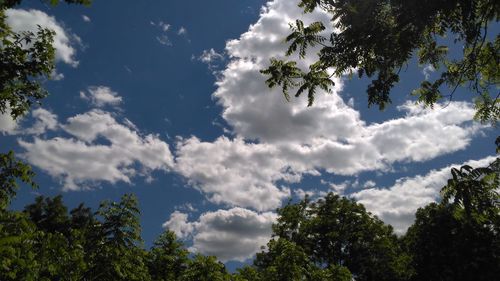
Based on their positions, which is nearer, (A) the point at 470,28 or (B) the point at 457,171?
(B) the point at 457,171

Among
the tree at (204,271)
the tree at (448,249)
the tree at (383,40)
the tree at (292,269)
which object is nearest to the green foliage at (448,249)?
the tree at (448,249)

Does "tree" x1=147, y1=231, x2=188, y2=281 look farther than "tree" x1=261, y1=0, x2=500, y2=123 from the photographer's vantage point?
Yes

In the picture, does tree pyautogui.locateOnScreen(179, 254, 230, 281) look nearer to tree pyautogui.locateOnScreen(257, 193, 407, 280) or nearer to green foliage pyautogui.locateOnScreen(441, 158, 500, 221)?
green foliage pyautogui.locateOnScreen(441, 158, 500, 221)

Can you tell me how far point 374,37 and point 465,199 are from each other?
308 cm

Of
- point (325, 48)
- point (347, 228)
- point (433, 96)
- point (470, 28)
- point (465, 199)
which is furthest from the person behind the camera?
point (347, 228)

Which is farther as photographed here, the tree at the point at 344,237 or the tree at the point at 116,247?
the tree at the point at 344,237

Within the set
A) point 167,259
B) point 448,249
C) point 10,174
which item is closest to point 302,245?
point 448,249

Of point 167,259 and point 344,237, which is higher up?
point 344,237

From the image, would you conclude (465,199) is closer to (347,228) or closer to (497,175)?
(497,175)

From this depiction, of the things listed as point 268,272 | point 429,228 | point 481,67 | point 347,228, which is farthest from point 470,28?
point 429,228

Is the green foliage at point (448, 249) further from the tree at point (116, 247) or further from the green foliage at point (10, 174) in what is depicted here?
the green foliage at point (10, 174)

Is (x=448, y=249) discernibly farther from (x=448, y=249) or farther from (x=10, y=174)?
(x=10, y=174)

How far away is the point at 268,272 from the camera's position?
17.6m

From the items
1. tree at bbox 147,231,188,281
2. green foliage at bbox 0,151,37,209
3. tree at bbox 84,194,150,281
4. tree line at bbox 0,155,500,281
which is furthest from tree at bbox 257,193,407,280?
green foliage at bbox 0,151,37,209
